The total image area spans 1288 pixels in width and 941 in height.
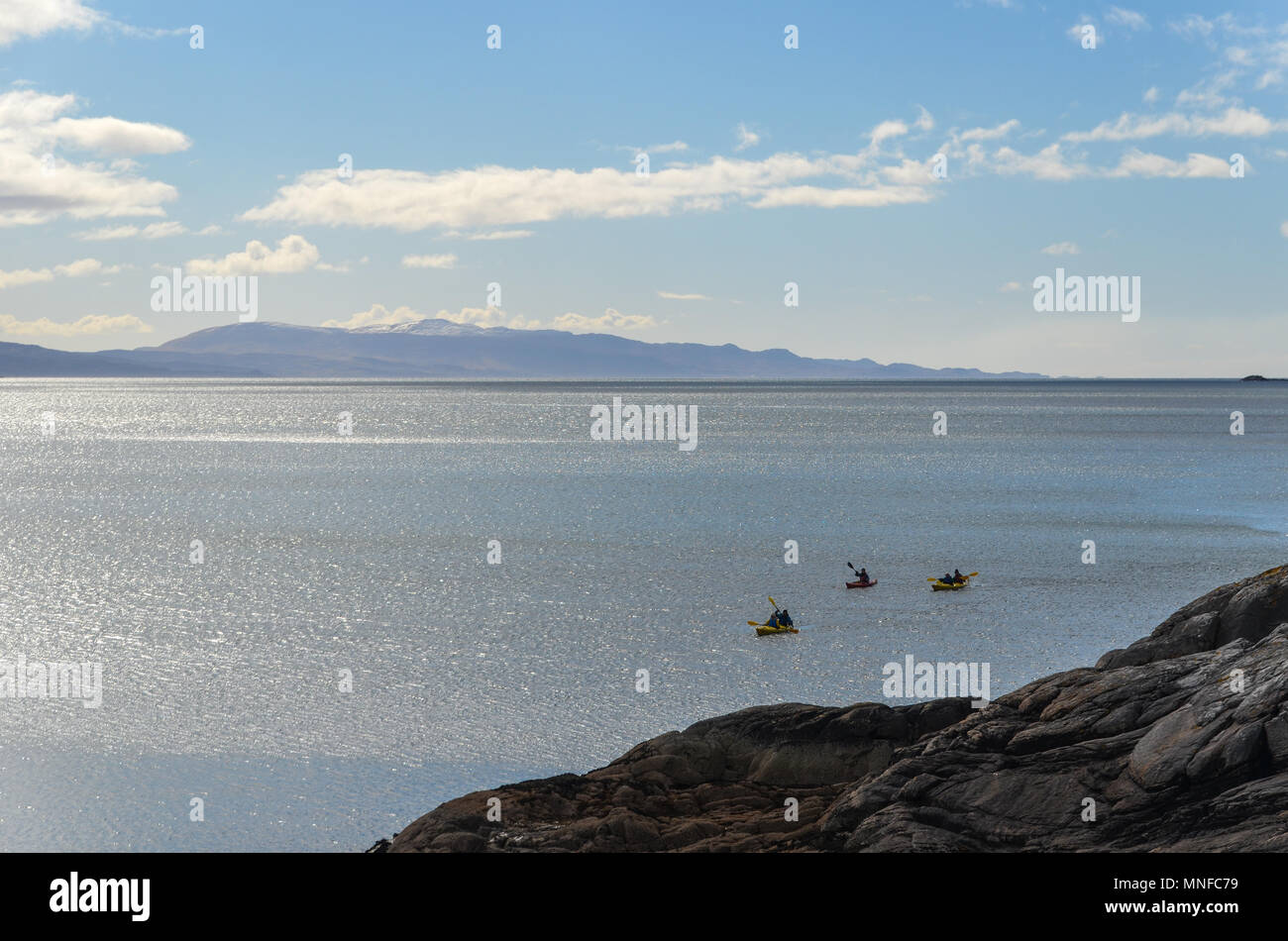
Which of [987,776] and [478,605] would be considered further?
[478,605]

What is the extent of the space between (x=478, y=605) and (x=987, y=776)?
1005 inches

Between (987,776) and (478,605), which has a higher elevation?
(478,605)

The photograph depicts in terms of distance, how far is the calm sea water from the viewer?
23094 mm

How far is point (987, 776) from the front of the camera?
51.2ft

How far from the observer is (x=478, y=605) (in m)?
39.0

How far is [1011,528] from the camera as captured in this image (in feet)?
192

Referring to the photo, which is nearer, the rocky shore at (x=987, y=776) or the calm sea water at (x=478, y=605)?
the rocky shore at (x=987, y=776)

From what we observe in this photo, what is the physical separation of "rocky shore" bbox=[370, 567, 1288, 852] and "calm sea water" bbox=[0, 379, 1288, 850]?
3.95 m

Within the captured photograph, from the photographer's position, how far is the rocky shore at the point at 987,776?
14039mm

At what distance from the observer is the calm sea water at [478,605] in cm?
2309

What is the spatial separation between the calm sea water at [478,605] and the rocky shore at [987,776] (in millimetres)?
3950
